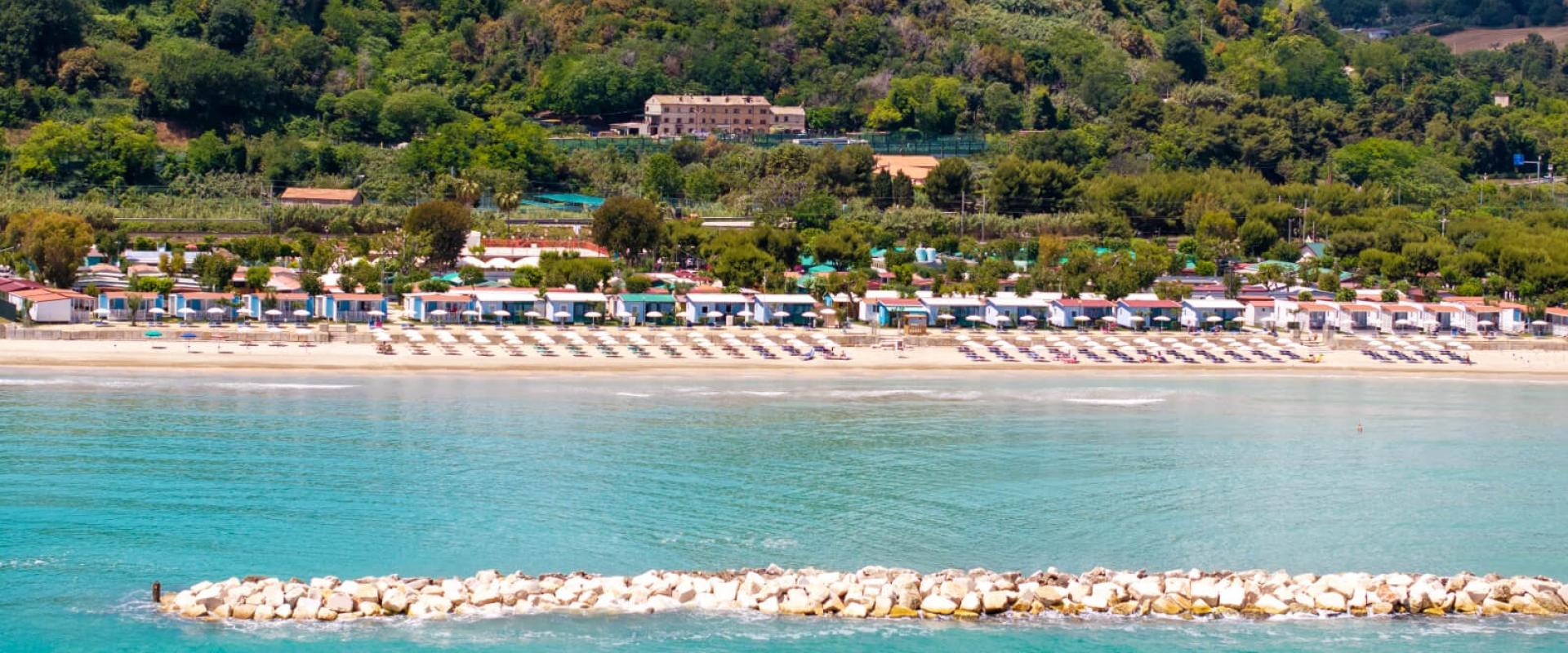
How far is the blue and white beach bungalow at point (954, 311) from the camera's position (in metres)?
63.2

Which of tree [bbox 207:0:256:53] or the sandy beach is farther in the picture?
tree [bbox 207:0:256:53]

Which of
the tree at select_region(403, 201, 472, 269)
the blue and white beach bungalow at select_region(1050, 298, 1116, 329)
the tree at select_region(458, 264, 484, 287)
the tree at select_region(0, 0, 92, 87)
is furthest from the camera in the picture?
the tree at select_region(0, 0, 92, 87)

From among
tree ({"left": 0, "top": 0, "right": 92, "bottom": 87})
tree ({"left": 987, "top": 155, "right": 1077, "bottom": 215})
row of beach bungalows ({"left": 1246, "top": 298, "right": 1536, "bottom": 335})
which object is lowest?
row of beach bungalows ({"left": 1246, "top": 298, "right": 1536, "bottom": 335})

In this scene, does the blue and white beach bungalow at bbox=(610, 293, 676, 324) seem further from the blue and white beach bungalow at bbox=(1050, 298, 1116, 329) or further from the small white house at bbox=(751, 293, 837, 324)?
the blue and white beach bungalow at bbox=(1050, 298, 1116, 329)

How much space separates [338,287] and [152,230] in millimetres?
19727

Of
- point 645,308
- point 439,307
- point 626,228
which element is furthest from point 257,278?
point 626,228

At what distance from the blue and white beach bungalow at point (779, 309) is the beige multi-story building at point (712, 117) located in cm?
4965

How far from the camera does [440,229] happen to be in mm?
69750

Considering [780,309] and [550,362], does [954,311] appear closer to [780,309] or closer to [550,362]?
[780,309]

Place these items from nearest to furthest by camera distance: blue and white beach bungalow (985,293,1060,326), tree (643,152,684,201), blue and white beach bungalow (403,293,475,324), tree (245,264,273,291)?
blue and white beach bungalow (403,293,475,324)
tree (245,264,273,291)
blue and white beach bungalow (985,293,1060,326)
tree (643,152,684,201)

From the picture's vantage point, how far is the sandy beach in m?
52.3

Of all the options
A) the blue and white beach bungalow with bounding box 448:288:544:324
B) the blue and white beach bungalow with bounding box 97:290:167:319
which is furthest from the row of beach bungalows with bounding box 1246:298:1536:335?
the blue and white beach bungalow with bounding box 97:290:167:319

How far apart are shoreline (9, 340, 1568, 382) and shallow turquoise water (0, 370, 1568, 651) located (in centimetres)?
136

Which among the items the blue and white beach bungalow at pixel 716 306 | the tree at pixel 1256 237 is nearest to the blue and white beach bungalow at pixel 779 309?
the blue and white beach bungalow at pixel 716 306
